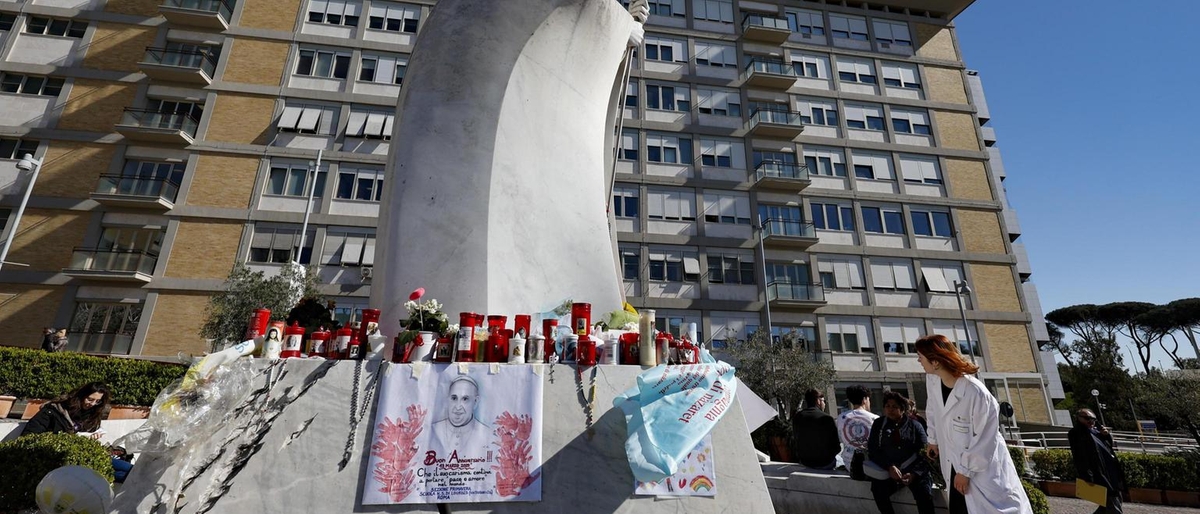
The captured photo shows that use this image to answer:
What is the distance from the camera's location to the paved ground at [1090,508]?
9045mm

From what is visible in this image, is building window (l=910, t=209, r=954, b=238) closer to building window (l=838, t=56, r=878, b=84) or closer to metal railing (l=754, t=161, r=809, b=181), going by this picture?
metal railing (l=754, t=161, r=809, b=181)

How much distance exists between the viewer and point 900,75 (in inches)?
1388

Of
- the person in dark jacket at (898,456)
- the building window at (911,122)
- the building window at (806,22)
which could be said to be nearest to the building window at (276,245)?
the person in dark jacket at (898,456)

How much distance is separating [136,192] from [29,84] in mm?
7939

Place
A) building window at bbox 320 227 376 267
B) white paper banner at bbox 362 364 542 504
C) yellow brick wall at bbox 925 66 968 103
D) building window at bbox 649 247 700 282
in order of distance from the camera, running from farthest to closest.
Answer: yellow brick wall at bbox 925 66 968 103 < building window at bbox 649 247 700 282 < building window at bbox 320 227 376 267 < white paper banner at bbox 362 364 542 504

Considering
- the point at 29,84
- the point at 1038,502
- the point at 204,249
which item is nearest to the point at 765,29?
the point at 204,249

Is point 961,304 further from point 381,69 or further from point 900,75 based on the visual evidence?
point 381,69

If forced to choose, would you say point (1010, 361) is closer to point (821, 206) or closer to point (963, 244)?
point (963, 244)

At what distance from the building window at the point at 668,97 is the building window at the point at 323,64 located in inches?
655

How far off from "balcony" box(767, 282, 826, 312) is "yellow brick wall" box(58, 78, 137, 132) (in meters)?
33.9

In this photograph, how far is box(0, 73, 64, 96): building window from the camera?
26047 millimetres

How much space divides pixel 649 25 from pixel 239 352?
3248 cm

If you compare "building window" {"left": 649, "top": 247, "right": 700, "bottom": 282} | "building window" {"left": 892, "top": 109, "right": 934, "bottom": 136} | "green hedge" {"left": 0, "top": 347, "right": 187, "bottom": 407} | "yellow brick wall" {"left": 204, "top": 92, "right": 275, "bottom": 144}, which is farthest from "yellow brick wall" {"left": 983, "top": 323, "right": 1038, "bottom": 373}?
"yellow brick wall" {"left": 204, "top": 92, "right": 275, "bottom": 144}

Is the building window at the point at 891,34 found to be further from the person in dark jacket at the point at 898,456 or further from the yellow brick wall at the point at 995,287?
the person in dark jacket at the point at 898,456
